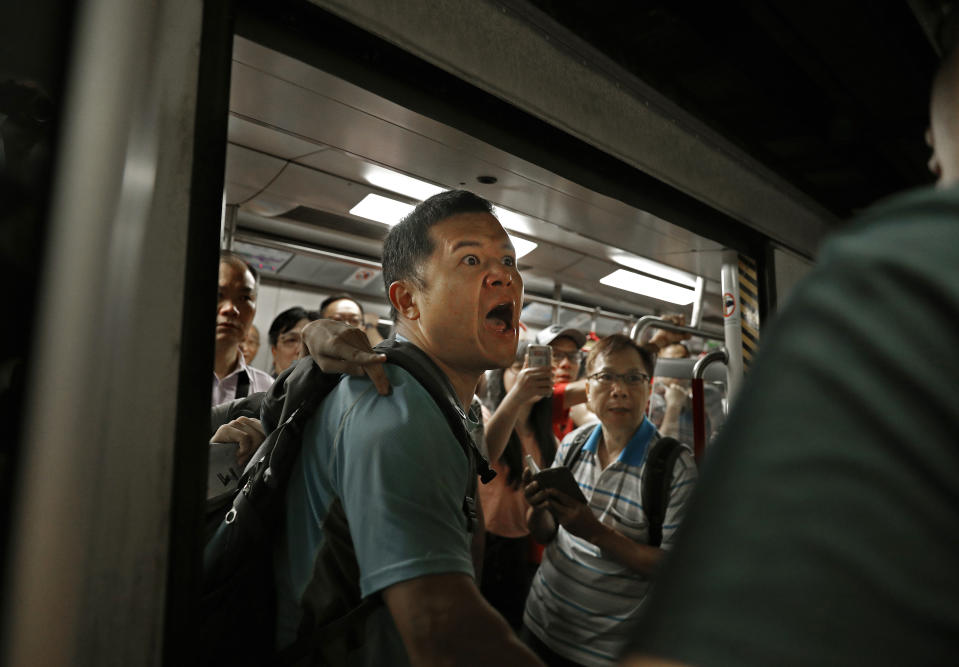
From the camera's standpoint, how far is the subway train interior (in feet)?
2.45

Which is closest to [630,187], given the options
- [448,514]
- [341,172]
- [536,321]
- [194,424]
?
[341,172]

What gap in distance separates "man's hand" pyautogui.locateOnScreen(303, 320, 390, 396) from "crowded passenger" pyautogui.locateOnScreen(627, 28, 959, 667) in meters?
0.81

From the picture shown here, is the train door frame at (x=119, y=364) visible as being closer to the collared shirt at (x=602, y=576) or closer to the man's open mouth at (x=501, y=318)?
the man's open mouth at (x=501, y=318)

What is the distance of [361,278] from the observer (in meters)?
4.57

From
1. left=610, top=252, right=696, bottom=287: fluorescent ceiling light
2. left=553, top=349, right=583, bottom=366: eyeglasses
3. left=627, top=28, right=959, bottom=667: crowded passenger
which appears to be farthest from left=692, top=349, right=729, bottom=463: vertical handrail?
left=627, top=28, right=959, bottom=667: crowded passenger

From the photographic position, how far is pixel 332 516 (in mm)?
1004

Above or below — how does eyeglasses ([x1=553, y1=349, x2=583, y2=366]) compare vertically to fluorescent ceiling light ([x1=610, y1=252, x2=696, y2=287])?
below

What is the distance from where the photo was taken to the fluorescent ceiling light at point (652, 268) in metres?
3.00

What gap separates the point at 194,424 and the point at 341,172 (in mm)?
1268

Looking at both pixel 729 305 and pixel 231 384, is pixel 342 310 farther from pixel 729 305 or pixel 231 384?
pixel 729 305

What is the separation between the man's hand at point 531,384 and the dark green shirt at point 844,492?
189cm

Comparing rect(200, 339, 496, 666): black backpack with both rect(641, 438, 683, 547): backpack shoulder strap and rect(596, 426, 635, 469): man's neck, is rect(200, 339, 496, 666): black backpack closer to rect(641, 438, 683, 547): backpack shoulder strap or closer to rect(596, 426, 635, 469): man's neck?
rect(641, 438, 683, 547): backpack shoulder strap

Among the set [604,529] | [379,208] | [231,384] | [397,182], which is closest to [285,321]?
[231,384]

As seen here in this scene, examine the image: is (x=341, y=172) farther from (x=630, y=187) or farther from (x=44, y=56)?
(x=44, y=56)
